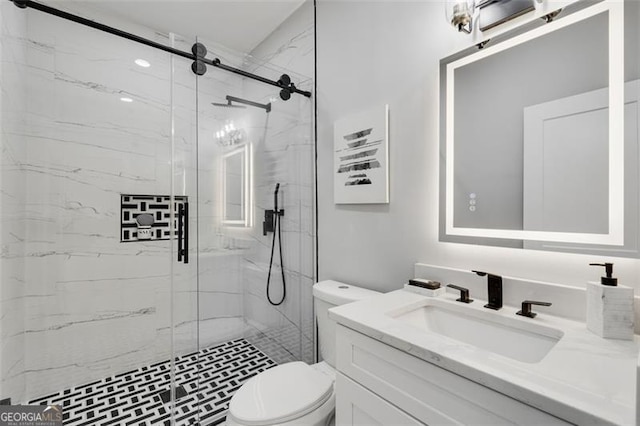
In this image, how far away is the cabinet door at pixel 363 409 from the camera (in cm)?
87

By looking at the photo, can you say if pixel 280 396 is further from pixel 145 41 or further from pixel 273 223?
pixel 145 41

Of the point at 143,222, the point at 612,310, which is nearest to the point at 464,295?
the point at 612,310

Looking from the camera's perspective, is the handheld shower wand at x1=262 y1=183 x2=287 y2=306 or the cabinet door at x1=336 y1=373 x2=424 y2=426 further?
the handheld shower wand at x1=262 y1=183 x2=287 y2=306

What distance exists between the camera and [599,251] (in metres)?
0.94

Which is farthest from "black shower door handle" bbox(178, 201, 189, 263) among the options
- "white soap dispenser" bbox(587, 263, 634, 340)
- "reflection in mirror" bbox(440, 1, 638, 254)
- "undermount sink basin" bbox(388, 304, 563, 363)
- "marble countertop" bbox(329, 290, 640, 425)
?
"white soap dispenser" bbox(587, 263, 634, 340)

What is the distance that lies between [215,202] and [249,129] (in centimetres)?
50

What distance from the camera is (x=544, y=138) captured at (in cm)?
105

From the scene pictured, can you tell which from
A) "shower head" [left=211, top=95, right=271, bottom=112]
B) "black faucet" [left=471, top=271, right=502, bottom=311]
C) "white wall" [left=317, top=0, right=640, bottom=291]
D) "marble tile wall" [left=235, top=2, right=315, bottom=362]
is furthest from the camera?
"marble tile wall" [left=235, top=2, right=315, bottom=362]

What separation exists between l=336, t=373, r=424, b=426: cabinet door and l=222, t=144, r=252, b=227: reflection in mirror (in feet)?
3.37

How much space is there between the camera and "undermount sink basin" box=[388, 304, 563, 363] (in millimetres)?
914

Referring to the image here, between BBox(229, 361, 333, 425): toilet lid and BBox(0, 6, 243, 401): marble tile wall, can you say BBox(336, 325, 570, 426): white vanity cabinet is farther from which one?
BBox(0, 6, 243, 401): marble tile wall

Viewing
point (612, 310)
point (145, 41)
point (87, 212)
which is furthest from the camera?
point (87, 212)

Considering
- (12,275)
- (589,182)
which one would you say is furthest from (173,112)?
(589,182)

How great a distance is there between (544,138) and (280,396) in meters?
1.42
